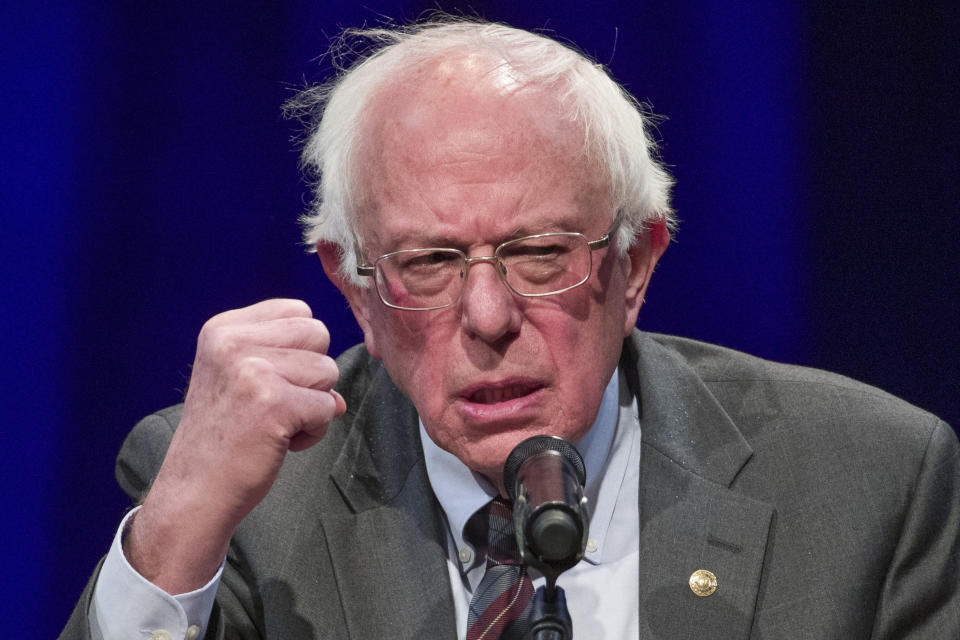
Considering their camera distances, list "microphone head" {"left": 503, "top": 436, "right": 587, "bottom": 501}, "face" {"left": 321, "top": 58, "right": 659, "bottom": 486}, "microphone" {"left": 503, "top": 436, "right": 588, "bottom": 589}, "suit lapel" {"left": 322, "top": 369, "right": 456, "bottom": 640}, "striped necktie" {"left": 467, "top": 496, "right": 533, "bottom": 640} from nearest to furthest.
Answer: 1. "microphone" {"left": 503, "top": 436, "right": 588, "bottom": 589}
2. "microphone head" {"left": 503, "top": 436, "right": 587, "bottom": 501}
3. "striped necktie" {"left": 467, "top": 496, "right": 533, "bottom": 640}
4. "face" {"left": 321, "top": 58, "right": 659, "bottom": 486}
5. "suit lapel" {"left": 322, "top": 369, "right": 456, "bottom": 640}

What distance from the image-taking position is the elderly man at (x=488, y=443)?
1.93 m

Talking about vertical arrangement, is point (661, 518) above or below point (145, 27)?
below

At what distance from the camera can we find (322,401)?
1908mm

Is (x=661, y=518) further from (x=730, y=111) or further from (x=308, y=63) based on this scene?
(x=308, y=63)

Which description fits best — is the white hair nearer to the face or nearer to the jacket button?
the face

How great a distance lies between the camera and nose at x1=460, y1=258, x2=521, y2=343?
77.7 inches

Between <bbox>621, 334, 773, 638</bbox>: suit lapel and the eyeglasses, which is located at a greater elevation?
the eyeglasses

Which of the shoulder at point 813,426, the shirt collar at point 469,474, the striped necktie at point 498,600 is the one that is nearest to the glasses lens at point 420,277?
the shirt collar at point 469,474

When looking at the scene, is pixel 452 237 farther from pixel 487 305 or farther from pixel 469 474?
pixel 469 474

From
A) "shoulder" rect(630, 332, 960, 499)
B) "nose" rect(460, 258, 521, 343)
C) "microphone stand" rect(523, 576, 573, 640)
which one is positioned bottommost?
"shoulder" rect(630, 332, 960, 499)

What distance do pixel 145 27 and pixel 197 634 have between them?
1.72 metres

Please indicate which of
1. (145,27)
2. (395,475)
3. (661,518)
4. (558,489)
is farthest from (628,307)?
(145,27)

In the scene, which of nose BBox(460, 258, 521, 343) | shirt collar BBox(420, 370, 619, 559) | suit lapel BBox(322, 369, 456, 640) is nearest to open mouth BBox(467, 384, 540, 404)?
nose BBox(460, 258, 521, 343)

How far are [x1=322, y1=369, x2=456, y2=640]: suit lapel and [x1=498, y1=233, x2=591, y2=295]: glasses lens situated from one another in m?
0.55
